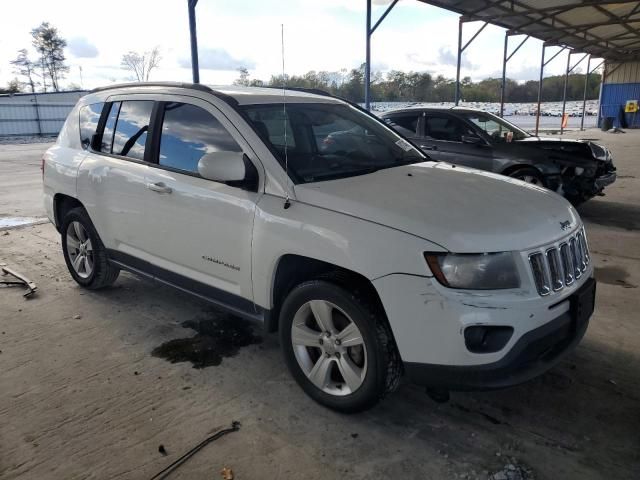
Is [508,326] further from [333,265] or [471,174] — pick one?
[471,174]

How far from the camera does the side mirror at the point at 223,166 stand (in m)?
3.05

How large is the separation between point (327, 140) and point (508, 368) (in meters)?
1.95

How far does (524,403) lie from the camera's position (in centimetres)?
307

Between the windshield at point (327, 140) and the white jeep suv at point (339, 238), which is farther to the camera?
the windshield at point (327, 140)

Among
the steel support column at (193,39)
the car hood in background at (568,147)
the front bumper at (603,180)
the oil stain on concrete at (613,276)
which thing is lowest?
the oil stain on concrete at (613,276)

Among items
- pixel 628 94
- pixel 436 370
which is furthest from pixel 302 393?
pixel 628 94

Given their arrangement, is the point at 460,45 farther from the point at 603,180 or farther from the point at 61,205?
the point at 61,205

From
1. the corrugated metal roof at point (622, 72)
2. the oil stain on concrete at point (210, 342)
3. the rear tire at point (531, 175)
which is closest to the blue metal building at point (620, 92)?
the corrugated metal roof at point (622, 72)

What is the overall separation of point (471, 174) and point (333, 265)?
133cm

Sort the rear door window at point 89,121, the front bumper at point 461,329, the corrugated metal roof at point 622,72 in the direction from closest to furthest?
the front bumper at point 461,329, the rear door window at point 89,121, the corrugated metal roof at point 622,72

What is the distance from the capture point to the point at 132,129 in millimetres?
4148

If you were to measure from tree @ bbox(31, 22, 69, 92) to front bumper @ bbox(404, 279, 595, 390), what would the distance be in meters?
54.7

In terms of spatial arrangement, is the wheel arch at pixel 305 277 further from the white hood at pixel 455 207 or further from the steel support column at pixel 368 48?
the steel support column at pixel 368 48

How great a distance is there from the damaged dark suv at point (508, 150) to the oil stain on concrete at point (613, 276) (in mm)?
2649
